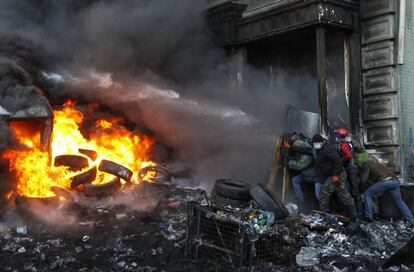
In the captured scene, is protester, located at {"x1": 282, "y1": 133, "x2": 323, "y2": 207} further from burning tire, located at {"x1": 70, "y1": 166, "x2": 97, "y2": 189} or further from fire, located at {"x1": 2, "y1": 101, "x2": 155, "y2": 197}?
burning tire, located at {"x1": 70, "y1": 166, "x2": 97, "y2": 189}

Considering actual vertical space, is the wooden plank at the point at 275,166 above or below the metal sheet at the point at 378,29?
below

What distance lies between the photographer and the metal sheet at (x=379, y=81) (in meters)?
9.57

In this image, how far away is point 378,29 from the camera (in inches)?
384

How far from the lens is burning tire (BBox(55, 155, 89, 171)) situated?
31.4ft

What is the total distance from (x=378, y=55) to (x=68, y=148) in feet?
25.7

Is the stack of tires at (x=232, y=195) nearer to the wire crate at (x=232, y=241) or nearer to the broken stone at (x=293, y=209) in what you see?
the broken stone at (x=293, y=209)

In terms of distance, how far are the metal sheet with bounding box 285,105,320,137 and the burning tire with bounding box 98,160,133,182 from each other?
404cm

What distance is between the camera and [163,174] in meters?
10.6

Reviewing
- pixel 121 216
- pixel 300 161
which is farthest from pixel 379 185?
pixel 121 216

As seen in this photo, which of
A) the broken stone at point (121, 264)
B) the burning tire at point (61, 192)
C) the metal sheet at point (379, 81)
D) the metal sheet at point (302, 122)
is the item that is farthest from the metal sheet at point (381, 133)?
the burning tire at point (61, 192)

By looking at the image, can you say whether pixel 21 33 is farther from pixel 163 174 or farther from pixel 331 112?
pixel 331 112

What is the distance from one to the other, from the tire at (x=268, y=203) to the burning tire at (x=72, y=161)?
433cm

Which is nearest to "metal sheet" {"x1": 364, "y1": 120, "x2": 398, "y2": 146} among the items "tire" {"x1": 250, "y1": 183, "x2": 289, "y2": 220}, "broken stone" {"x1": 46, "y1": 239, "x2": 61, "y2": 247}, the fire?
"tire" {"x1": 250, "y1": 183, "x2": 289, "y2": 220}

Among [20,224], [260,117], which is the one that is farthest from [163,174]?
[20,224]
